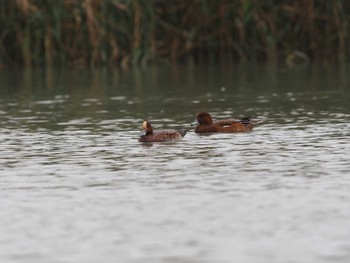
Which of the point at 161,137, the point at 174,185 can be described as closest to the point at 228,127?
the point at 161,137

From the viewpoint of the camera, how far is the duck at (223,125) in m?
16.7

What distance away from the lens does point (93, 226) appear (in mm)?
9898

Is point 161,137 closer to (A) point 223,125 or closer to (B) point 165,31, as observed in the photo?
(A) point 223,125

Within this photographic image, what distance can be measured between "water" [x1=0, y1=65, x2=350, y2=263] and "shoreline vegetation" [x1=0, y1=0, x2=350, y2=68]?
9.83 metres

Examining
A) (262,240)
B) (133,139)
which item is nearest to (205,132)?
(133,139)

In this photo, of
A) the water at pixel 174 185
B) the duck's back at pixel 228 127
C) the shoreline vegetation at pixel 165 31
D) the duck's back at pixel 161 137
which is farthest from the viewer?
the shoreline vegetation at pixel 165 31

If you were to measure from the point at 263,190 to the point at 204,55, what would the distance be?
77.6ft

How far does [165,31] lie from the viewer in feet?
111

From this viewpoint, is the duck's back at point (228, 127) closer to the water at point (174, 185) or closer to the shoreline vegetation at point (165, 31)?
the water at point (174, 185)

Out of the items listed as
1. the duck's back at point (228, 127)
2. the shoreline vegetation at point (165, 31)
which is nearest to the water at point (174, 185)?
the duck's back at point (228, 127)

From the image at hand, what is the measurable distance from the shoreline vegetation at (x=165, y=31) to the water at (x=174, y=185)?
9827 mm

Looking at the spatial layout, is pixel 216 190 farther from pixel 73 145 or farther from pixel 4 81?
pixel 4 81

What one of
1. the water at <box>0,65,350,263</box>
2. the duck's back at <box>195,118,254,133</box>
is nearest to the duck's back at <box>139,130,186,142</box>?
the water at <box>0,65,350,263</box>

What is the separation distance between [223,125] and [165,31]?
1719 cm
